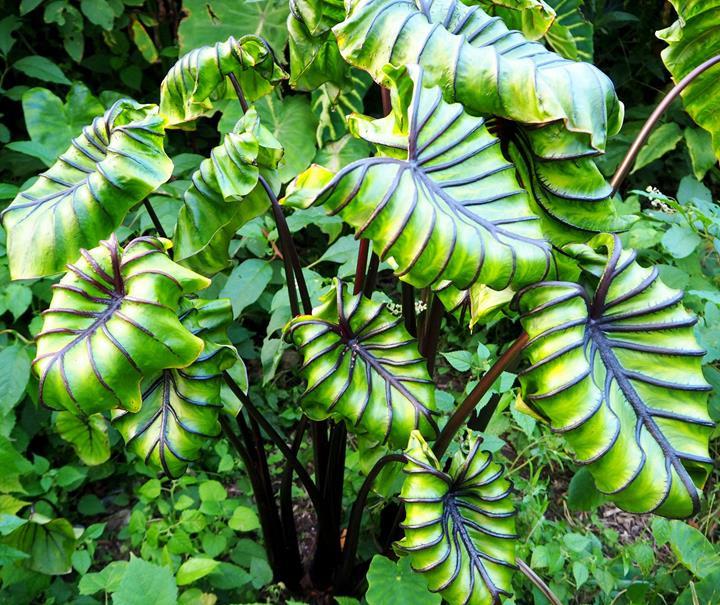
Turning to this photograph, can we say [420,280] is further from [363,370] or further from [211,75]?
[211,75]

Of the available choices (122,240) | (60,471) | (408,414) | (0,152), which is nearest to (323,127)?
(122,240)

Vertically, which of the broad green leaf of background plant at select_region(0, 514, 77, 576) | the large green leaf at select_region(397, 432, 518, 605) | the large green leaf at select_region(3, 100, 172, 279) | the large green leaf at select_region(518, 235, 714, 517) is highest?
the large green leaf at select_region(3, 100, 172, 279)

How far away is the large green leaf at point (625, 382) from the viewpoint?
2.12 ft

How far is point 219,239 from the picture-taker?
1.01 meters

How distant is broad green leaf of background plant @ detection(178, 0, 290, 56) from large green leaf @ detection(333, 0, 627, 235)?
1.25 meters

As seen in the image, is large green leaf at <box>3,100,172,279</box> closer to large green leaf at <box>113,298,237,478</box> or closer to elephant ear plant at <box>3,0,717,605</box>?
elephant ear plant at <box>3,0,717,605</box>

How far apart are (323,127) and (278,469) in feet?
3.20

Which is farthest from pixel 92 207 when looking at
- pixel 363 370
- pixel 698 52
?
pixel 698 52

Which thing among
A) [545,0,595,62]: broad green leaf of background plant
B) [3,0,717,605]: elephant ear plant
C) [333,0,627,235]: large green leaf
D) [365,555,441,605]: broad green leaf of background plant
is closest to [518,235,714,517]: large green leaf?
[3,0,717,605]: elephant ear plant

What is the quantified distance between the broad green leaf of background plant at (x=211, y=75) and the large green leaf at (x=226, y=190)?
10cm

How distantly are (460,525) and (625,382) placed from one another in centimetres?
28

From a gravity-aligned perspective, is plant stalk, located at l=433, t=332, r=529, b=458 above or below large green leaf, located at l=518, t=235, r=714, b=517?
below

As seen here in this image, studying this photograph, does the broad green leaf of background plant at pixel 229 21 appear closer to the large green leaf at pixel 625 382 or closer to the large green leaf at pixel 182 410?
the large green leaf at pixel 182 410

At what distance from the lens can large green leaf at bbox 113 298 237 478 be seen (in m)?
0.83
